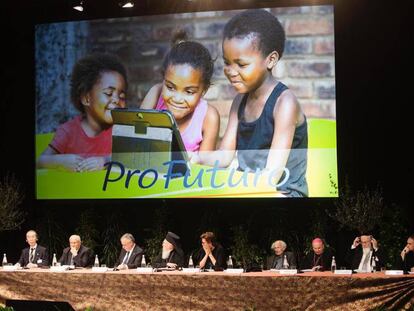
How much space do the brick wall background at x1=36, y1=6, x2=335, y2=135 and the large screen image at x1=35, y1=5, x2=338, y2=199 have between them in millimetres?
Result: 12

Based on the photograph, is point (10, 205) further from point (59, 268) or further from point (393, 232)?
point (393, 232)

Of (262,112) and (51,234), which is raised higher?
(262,112)

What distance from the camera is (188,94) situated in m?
8.88

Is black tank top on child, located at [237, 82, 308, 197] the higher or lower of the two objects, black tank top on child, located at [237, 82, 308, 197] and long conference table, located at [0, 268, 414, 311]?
the higher

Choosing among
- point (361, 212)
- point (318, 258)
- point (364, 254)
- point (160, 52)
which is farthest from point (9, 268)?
point (361, 212)

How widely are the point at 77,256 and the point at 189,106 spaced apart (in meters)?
2.19

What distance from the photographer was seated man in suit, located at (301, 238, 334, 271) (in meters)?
7.43

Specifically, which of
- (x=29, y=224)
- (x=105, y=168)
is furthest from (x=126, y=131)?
(x=29, y=224)

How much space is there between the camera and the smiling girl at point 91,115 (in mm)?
9109

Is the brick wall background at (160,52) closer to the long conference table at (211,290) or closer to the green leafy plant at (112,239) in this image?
the green leafy plant at (112,239)

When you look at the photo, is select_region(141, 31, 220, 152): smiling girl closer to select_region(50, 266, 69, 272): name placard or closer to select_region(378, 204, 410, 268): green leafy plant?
select_region(378, 204, 410, 268): green leafy plant

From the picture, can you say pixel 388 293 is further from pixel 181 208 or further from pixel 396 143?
pixel 181 208

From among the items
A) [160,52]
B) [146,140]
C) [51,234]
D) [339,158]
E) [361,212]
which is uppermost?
[160,52]

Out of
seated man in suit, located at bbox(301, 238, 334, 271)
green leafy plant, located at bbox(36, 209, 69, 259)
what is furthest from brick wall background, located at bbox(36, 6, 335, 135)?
seated man in suit, located at bbox(301, 238, 334, 271)
